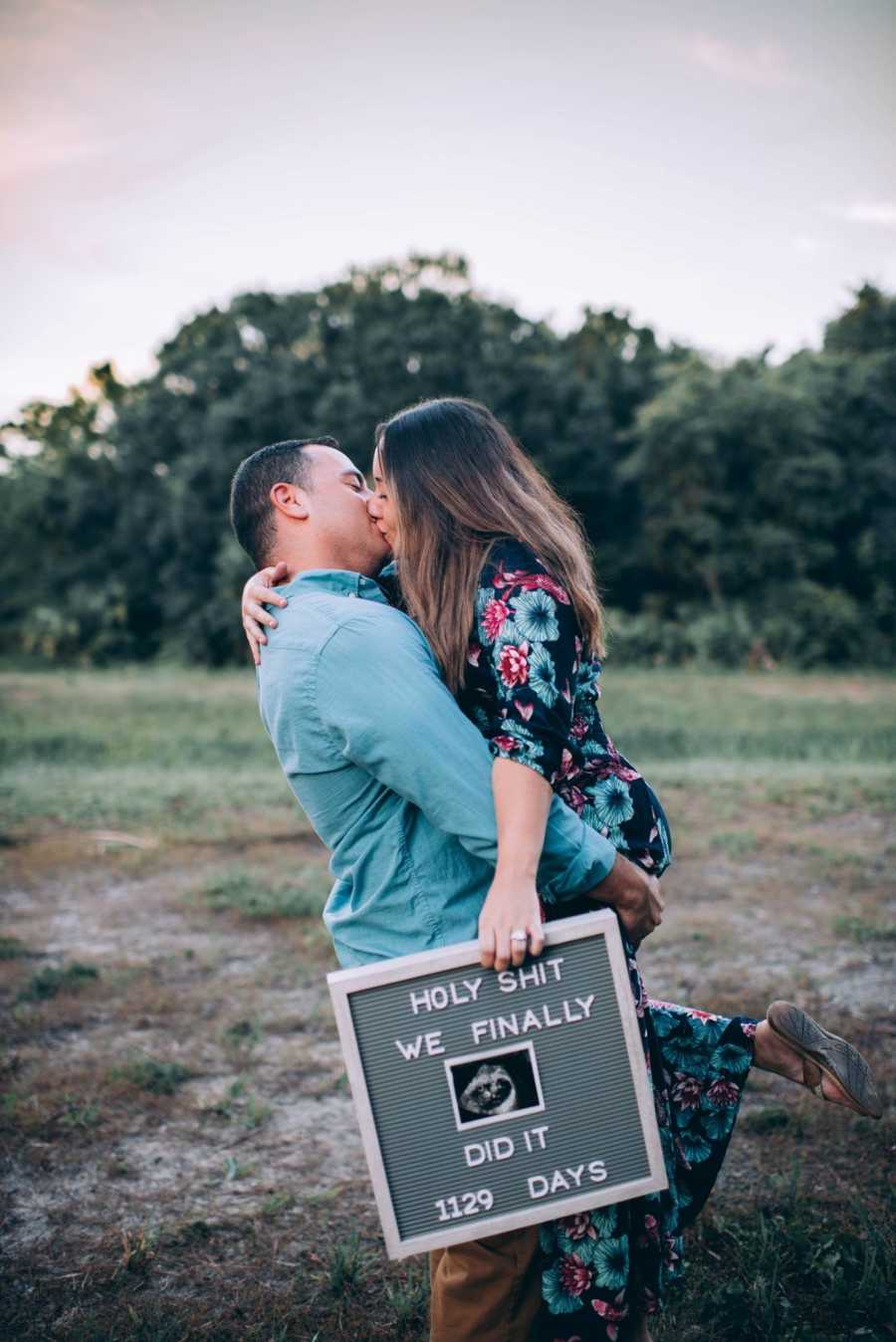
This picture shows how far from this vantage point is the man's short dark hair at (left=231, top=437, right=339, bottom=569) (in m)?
2.29

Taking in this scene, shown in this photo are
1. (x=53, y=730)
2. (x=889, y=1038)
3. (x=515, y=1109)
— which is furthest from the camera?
(x=53, y=730)

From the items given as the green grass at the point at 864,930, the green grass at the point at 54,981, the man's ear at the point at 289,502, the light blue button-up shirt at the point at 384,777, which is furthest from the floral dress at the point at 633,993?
the green grass at the point at 54,981

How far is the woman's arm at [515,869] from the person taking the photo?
181cm

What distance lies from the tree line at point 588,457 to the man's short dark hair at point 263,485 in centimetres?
2555

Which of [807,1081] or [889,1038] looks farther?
[889,1038]

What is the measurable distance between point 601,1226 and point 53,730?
14.5 m

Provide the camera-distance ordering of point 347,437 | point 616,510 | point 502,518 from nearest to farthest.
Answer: point 502,518
point 347,437
point 616,510

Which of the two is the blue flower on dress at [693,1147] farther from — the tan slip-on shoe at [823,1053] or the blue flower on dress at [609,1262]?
the blue flower on dress at [609,1262]

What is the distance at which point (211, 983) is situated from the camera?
5.45 m

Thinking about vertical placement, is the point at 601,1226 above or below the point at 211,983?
above

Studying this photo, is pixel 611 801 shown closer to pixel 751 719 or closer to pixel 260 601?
pixel 260 601

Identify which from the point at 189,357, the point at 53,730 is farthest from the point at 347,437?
the point at 53,730

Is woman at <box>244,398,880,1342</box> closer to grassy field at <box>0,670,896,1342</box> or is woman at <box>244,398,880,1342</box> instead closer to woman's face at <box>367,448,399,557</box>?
woman's face at <box>367,448,399,557</box>

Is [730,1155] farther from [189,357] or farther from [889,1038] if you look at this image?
[189,357]
